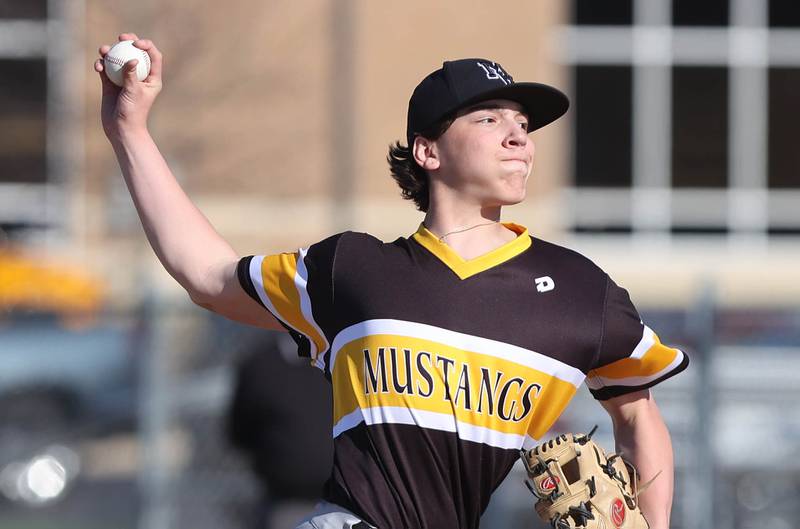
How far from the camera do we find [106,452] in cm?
1033

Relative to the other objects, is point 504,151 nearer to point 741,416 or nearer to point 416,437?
point 416,437

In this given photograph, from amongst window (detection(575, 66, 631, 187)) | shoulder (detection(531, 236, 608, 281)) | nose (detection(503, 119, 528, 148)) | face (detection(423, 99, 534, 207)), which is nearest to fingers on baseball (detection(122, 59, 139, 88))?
face (detection(423, 99, 534, 207))

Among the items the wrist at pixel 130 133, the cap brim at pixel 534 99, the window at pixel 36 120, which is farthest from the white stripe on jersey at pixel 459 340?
the window at pixel 36 120

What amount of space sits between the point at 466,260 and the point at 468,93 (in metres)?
0.42

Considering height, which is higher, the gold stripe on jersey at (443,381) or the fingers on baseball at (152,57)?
the fingers on baseball at (152,57)

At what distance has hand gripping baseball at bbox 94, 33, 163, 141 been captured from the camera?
384cm

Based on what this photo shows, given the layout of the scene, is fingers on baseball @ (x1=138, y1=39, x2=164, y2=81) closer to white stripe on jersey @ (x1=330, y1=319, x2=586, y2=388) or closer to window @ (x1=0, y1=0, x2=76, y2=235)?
white stripe on jersey @ (x1=330, y1=319, x2=586, y2=388)

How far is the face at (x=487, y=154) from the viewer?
12.1 ft

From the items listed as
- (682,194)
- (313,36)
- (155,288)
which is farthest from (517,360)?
(682,194)

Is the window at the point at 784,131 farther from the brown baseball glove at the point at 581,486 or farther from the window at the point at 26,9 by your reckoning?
the brown baseball glove at the point at 581,486

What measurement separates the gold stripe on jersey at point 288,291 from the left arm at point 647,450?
82 centimetres

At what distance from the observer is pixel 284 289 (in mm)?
3732

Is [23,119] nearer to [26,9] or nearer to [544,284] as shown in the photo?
[26,9]

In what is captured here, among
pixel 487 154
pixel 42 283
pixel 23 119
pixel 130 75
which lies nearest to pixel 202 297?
pixel 130 75
